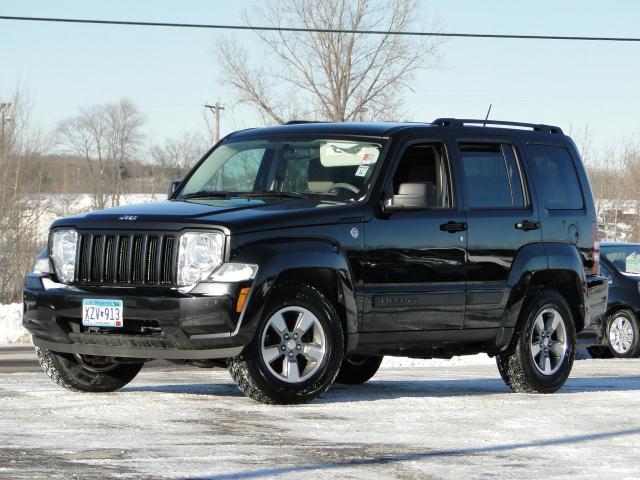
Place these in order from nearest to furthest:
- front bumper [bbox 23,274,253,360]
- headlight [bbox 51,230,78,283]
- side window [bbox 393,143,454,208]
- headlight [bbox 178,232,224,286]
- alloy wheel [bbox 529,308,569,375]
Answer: front bumper [bbox 23,274,253,360], headlight [bbox 178,232,224,286], headlight [bbox 51,230,78,283], side window [bbox 393,143,454,208], alloy wheel [bbox 529,308,569,375]

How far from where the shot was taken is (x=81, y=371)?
32.0ft

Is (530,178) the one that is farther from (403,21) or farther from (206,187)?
(403,21)

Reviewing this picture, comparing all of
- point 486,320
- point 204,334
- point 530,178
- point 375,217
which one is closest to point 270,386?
point 204,334

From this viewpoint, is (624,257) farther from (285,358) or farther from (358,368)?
(285,358)

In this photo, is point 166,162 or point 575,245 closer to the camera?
point 575,245

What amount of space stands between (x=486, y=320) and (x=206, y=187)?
7.58ft

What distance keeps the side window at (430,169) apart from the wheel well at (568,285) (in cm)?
124

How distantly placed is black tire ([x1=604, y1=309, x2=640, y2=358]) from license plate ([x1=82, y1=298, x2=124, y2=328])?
11.0 m

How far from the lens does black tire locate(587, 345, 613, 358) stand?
18.7 meters

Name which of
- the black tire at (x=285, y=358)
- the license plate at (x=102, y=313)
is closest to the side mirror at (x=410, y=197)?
the black tire at (x=285, y=358)

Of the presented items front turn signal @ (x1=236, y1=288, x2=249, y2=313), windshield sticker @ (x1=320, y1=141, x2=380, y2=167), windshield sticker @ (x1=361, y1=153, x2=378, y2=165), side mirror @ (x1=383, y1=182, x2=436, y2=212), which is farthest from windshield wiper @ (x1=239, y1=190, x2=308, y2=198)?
front turn signal @ (x1=236, y1=288, x2=249, y2=313)

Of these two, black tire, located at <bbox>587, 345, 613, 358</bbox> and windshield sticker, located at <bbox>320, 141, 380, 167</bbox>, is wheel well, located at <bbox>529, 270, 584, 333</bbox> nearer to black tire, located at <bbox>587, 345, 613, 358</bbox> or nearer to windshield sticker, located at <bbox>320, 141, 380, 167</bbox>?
windshield sticker, located at <bbox>320, 141, 380, 167</bbox>

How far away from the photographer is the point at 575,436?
7.86 meters

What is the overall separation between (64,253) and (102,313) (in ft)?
2.22
